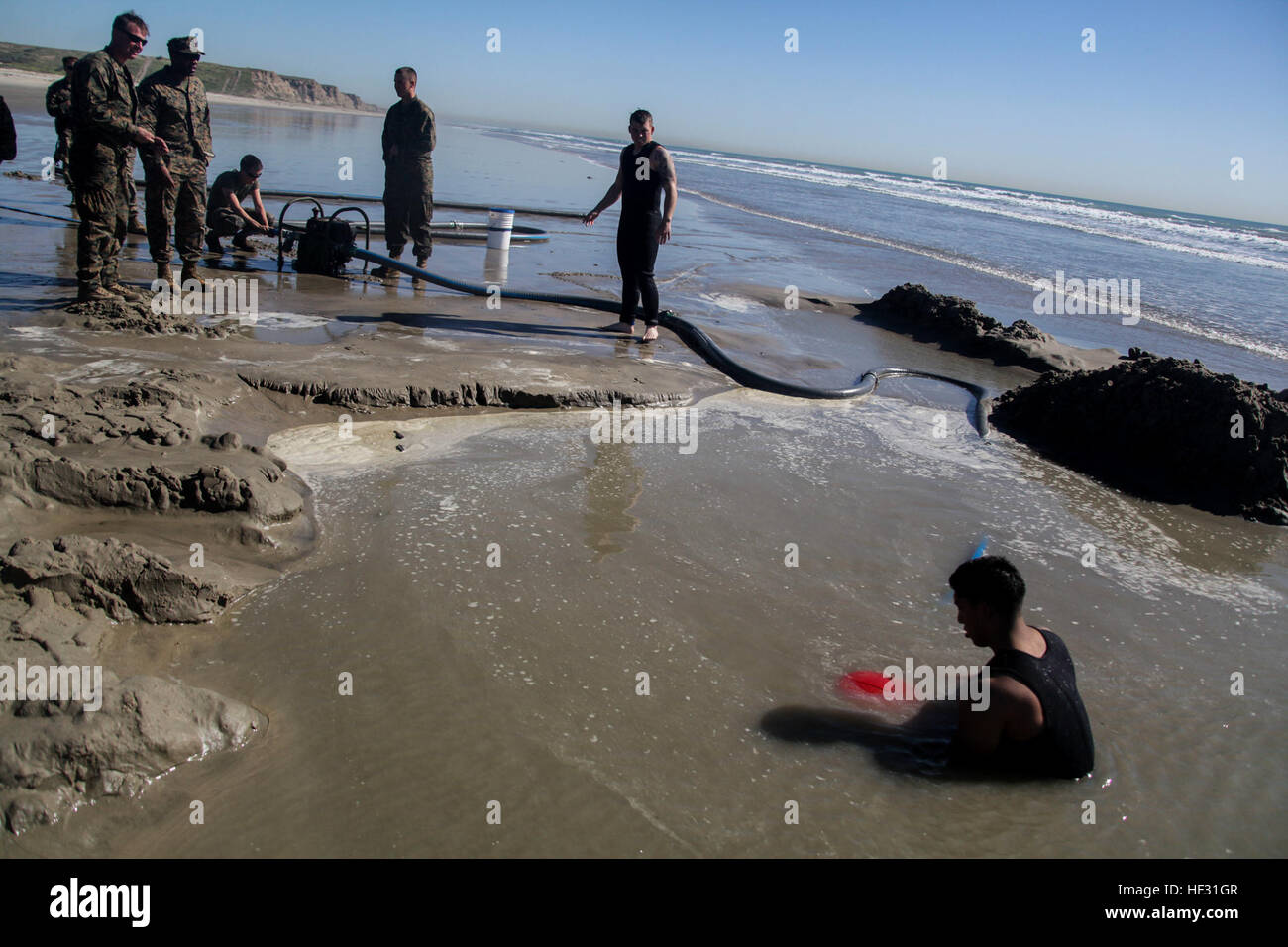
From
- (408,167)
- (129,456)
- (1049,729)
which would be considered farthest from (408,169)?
(1049,729)

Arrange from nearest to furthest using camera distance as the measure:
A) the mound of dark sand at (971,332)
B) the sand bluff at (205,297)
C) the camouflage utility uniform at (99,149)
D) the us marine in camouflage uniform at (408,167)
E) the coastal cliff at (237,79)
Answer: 1. the camouflage utility uniform at (99,149)
2. the sand bluff at (205,297)
3. the mound of dark sand at (971,332)
4. the us marine in camouflage uniform at (408,167)
5. the coastal cliff at (237,79)

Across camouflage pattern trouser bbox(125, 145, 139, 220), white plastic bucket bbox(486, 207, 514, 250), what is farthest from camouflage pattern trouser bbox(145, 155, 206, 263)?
white plastic bucket bbox(486, 207, 514, 250)

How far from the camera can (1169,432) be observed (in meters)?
6.17

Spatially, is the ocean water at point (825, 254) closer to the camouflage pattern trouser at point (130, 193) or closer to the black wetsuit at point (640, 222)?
the black wetsuit at point (640, 222)

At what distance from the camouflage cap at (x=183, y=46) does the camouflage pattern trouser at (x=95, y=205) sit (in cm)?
225

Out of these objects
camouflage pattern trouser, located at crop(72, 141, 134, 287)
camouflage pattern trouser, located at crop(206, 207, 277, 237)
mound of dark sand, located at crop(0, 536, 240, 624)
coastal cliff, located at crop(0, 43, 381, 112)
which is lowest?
mound of dark sand, located at crop(0, 536, 240, 624)

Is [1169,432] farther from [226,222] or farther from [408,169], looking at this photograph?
[226,222]

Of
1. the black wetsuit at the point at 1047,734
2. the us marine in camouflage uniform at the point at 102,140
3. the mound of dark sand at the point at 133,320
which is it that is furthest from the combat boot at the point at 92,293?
the black wetsuit at the point at 1047,734

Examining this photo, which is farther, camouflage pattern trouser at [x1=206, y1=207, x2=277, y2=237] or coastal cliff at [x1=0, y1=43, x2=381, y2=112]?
coastal cliff at [x1=0, y1=43, x2=381, y2=112]

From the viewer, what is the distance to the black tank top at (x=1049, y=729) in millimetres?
2797

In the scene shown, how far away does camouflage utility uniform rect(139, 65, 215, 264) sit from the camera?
743cm

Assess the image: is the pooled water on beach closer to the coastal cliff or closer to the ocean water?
the ocean water

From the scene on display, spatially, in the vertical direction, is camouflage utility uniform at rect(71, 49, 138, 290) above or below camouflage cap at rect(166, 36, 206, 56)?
below

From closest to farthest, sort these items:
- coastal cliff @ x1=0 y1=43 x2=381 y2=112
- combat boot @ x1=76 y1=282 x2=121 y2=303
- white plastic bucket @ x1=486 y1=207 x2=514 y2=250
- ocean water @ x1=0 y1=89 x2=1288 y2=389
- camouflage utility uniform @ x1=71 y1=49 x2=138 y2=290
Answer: camouflage utility uniform @ x1=71 y1=49 x2=138 y2=290, combat boot @ x1=76 y1=282 x2=121 y2=303, white plastic bucket @ x1=486 y1=207 x2=514 y2=250, ocean water @ x1=0 y1=89 x2=1288 y2=389, coastal cliff @ x1=0 y1=43 x2=381 y2=112
